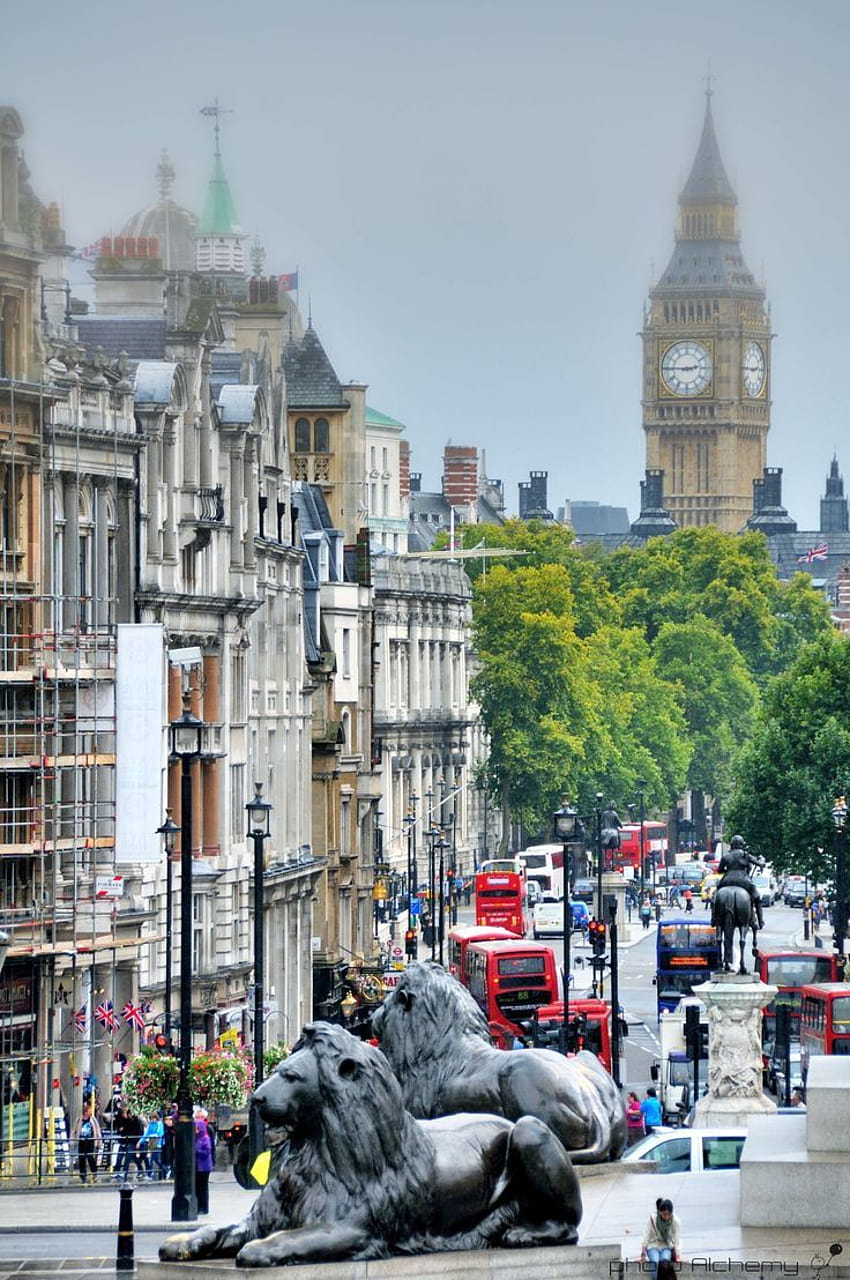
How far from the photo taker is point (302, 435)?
112 m

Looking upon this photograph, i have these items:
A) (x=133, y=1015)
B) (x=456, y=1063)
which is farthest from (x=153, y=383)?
(x=456, y=1063)

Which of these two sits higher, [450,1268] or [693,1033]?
[693,1033]

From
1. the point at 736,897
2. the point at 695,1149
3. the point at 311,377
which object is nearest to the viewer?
the point at 695,1149

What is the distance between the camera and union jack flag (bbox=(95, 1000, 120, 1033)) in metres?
55.6

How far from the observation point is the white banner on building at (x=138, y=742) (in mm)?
57344

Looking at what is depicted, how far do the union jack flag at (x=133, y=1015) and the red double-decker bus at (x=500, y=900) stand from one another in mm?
56348

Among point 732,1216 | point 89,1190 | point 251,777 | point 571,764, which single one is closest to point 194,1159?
point 89,1190

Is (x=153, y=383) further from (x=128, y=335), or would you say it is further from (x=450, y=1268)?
(x=450, y=1268)

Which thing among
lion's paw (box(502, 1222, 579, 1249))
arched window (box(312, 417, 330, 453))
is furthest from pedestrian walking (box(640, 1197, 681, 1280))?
arched window (box(312, 417, 330, 453))

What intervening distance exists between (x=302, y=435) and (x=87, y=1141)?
222 ft

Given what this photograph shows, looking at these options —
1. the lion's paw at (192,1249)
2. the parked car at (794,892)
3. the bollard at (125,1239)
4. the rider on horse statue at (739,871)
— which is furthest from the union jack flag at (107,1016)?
the parked car at (794,892)

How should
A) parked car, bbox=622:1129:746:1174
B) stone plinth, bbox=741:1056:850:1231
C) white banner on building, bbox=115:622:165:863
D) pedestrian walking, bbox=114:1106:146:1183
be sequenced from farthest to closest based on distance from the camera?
white banner on building, bbox=115:622:165:863, pedestrian walking, bbox=114:1106:146:1183, parked car, bbox=622:1129:746:1174, stone plinth, bbox=741:1056:850:1231

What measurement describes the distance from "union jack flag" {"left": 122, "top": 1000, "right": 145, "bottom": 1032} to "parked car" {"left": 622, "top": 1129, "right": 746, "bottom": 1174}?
78.0ft

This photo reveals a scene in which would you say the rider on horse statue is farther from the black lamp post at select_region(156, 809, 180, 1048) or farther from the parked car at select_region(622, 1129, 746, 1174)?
the parked car at select_region(622, 1129, 746, 1174)
